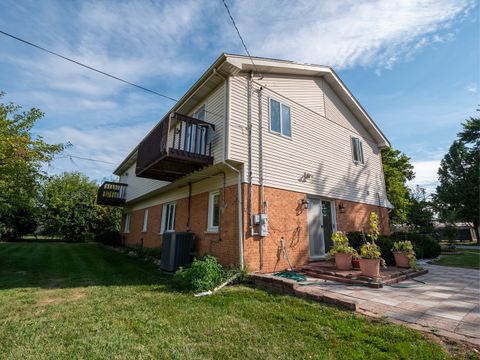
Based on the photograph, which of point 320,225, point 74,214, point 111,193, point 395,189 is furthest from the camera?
point 74,214

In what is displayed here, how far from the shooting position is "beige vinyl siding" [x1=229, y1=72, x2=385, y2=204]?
7859 mm

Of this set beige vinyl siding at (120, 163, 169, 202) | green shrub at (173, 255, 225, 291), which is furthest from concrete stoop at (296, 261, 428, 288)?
→ beige vinyl siding at (120, 163, 169, 202)

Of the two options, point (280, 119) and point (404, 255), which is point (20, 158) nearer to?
point (280, 119)

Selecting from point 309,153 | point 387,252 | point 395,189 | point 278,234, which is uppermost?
point 395,189

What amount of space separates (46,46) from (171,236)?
19.7ft

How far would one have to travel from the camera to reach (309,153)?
9.61 m

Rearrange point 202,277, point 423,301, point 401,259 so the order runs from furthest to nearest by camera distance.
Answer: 1. point 401,259
2. point 202,277
3. point 423,301

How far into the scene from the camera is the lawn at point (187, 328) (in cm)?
289

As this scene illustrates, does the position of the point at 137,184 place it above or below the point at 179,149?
above

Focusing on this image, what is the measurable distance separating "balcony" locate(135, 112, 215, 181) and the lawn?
3.71m

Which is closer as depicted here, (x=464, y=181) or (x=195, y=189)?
(x=195, y=189)

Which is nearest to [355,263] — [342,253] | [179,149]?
[342,253]

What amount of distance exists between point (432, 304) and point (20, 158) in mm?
11389

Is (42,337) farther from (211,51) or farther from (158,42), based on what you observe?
(211,51)
